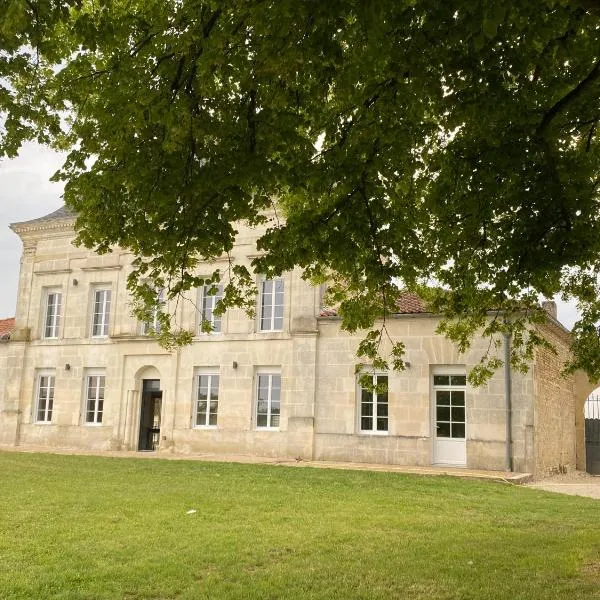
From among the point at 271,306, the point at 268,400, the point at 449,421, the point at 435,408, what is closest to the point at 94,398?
the point at 268,400

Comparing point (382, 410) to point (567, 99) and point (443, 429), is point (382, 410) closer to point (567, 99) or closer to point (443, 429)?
point (443, 429)

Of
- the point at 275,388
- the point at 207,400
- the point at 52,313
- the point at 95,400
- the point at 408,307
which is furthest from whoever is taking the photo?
the point at 52,313

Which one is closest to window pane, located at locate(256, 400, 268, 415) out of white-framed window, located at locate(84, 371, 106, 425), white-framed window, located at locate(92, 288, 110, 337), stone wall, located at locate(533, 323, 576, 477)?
white-framed window, located at locate(84, 371, 106, 425)

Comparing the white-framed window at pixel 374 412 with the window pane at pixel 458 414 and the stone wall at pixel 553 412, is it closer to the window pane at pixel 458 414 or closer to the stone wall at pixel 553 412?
the window pane at pixel 458 414

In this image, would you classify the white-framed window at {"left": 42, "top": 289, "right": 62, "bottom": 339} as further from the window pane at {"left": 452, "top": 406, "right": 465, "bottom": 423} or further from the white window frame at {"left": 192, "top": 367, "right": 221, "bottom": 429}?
the window pane at {"left": 452, "top": 406, "right": 465, "bottom": 423}

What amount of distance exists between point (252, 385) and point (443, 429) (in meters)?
6.20

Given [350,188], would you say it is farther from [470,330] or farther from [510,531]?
[510,531]

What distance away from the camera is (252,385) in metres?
22.5

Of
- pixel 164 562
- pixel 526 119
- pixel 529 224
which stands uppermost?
pixel 526 119

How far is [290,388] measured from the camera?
21.7 m

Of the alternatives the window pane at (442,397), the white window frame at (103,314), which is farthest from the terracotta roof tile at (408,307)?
the white window frame at (103,314)

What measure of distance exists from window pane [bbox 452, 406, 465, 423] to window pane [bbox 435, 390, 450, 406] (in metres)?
0.27

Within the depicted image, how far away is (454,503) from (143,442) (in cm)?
1480

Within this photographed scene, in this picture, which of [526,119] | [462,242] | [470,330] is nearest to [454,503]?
[470,330]
